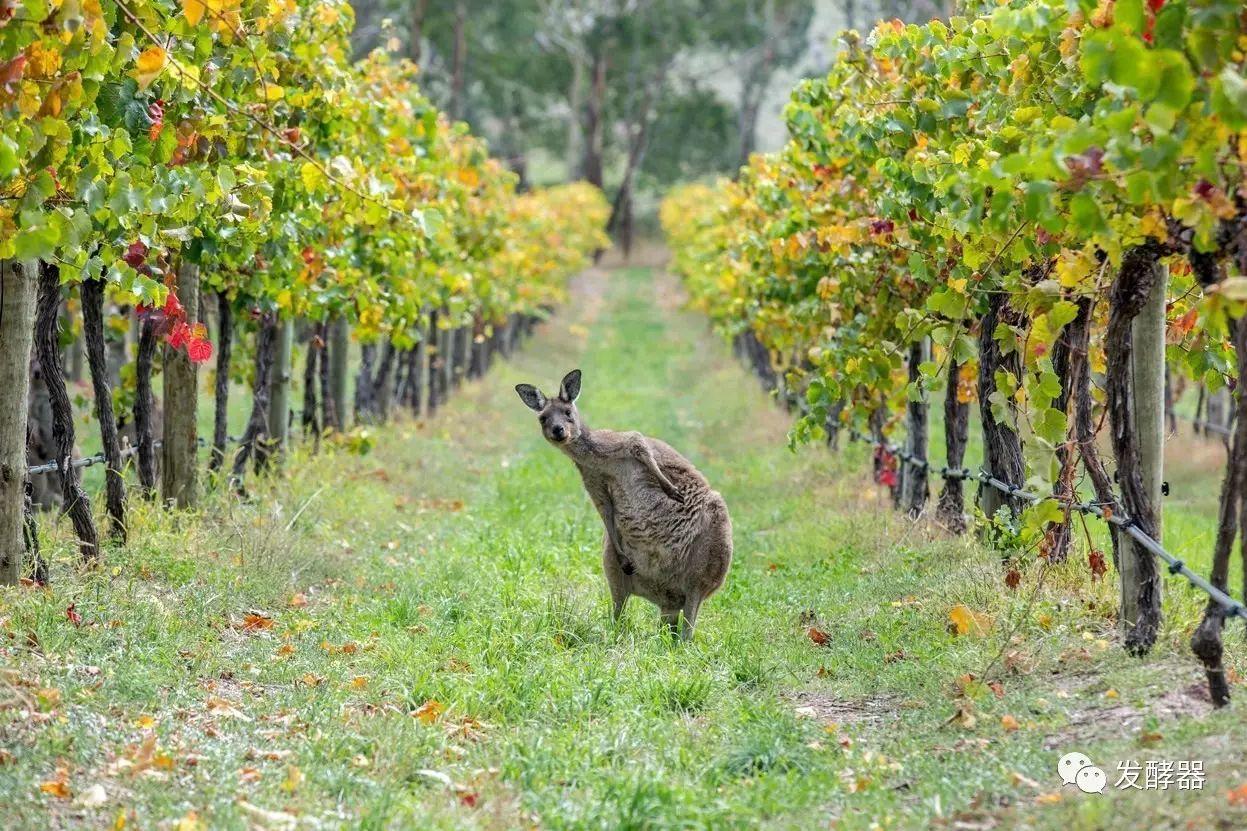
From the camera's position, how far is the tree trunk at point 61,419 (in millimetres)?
8781

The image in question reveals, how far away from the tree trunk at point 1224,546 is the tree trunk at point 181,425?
757 centimetres

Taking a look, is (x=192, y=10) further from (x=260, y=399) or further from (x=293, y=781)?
(x=260, y=399)

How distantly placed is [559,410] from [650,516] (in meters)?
0.95

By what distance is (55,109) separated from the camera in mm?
5582

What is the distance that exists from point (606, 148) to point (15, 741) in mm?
63691

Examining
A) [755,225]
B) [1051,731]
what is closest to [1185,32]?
[1051,731]

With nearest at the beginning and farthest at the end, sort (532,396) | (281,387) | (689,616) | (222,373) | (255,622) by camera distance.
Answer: (255,622) < (689,616) < (532,396) < (222,373) < (281,387)

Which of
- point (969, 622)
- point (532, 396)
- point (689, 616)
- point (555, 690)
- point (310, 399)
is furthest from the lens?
point (310, 399)

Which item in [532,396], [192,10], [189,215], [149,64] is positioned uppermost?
[192,10]

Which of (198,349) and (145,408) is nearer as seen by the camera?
(198,349)

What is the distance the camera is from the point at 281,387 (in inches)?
538

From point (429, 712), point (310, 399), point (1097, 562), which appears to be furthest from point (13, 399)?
point (310, 399)

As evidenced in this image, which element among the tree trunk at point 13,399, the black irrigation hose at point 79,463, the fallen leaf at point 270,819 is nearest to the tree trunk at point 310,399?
the black irrigation hose at point 79,463

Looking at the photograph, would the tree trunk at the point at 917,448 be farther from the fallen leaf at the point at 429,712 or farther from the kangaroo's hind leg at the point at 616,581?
the fallen leaf at the point at 429,712
